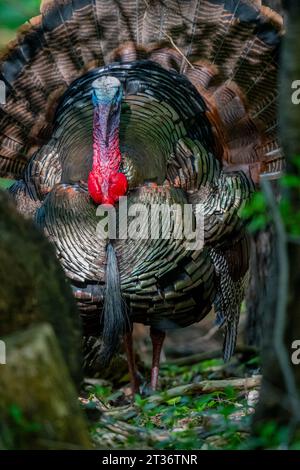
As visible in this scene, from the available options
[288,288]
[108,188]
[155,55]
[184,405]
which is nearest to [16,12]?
[155,55]

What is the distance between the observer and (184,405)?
5441 mm

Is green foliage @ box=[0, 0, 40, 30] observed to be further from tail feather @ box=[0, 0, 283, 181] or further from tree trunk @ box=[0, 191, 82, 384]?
tree trunk @ box=[0, 191, 82, 384]

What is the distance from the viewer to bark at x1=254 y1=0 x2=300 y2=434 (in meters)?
3.41

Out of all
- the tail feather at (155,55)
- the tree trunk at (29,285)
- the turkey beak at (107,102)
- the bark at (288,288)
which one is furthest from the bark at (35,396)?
the tail feather at (155,55)

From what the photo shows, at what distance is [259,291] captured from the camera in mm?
7902

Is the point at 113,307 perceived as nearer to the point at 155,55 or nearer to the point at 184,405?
the point at 184,405

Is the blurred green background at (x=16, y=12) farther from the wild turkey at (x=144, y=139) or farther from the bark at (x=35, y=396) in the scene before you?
the bark at (x=35, y=396)

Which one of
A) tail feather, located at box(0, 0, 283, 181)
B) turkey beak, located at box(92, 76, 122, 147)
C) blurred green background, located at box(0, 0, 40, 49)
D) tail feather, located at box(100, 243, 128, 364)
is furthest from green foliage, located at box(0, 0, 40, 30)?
tail feather, located at box(100, 243, 128, 364)

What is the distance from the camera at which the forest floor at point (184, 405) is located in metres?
4.06

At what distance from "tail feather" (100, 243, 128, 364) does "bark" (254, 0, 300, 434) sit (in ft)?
8.49

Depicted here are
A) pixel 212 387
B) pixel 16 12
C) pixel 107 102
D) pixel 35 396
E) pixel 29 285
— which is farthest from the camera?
pixel 16 12

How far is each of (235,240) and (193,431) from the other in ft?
7.56

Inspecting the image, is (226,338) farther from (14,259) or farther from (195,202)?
(14,259)

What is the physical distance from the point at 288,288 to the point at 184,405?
2.19 meters
